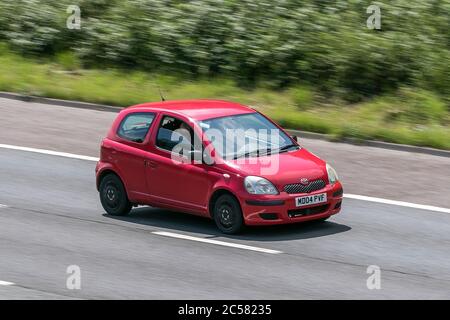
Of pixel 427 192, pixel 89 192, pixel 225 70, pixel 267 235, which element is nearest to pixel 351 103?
pixel 225 70

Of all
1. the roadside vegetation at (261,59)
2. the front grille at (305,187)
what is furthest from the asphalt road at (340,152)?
the front grille at (305,187)

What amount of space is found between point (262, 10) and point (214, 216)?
1226cm

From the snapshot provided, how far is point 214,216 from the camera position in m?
15.4

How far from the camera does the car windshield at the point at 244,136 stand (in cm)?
1546

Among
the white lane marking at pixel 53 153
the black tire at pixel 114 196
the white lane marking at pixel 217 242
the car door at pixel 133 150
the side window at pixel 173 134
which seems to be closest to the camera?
the white lane marking at pixel 217 242

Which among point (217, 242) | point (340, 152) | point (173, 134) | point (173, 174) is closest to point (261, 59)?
point (340, 152)

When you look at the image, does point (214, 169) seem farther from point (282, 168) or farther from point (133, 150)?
point (133, 150)

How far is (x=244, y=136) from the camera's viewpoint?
15.8m

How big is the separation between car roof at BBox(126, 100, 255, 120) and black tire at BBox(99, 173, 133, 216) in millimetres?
1102

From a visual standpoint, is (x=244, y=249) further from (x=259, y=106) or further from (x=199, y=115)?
(x=259, y=106)

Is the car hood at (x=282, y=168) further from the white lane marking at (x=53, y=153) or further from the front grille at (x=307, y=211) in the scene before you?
the white lane marking at (x=53, y=153)

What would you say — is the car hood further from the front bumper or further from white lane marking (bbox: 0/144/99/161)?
white lane marking (bbox: 0/144/99/161)

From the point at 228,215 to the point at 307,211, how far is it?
41.2 inches

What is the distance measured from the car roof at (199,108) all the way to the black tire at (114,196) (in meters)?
1.10
